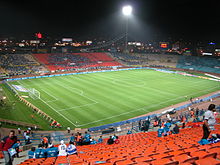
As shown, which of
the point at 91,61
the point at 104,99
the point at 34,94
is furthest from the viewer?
the point at 91,61

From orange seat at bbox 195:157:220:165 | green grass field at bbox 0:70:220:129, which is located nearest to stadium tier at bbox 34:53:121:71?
green grass field at bbox 0:70:220:129

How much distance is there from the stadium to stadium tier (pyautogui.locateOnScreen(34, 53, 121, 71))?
1.24ft

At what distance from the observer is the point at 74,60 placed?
252 feet

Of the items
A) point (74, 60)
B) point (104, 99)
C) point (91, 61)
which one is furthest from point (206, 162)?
point (91, 61)

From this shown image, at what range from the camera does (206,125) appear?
666cm

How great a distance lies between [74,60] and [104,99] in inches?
1848

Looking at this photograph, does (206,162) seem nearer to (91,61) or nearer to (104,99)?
(104,99)

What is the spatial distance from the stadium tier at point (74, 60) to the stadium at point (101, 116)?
38 centimetres

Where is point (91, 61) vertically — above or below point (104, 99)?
above

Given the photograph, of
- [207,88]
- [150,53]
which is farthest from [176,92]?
[150,53]

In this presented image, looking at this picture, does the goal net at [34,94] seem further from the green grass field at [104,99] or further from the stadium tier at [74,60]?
the stadium tier at [74,60]

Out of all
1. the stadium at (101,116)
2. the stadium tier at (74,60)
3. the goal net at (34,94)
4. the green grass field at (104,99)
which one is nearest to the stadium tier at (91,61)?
the stadium tier at (74,60)

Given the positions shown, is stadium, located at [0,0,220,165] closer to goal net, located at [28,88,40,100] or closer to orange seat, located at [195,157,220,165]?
orange seat, located at [195,157,220,165]

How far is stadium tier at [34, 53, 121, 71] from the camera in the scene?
231 ft
